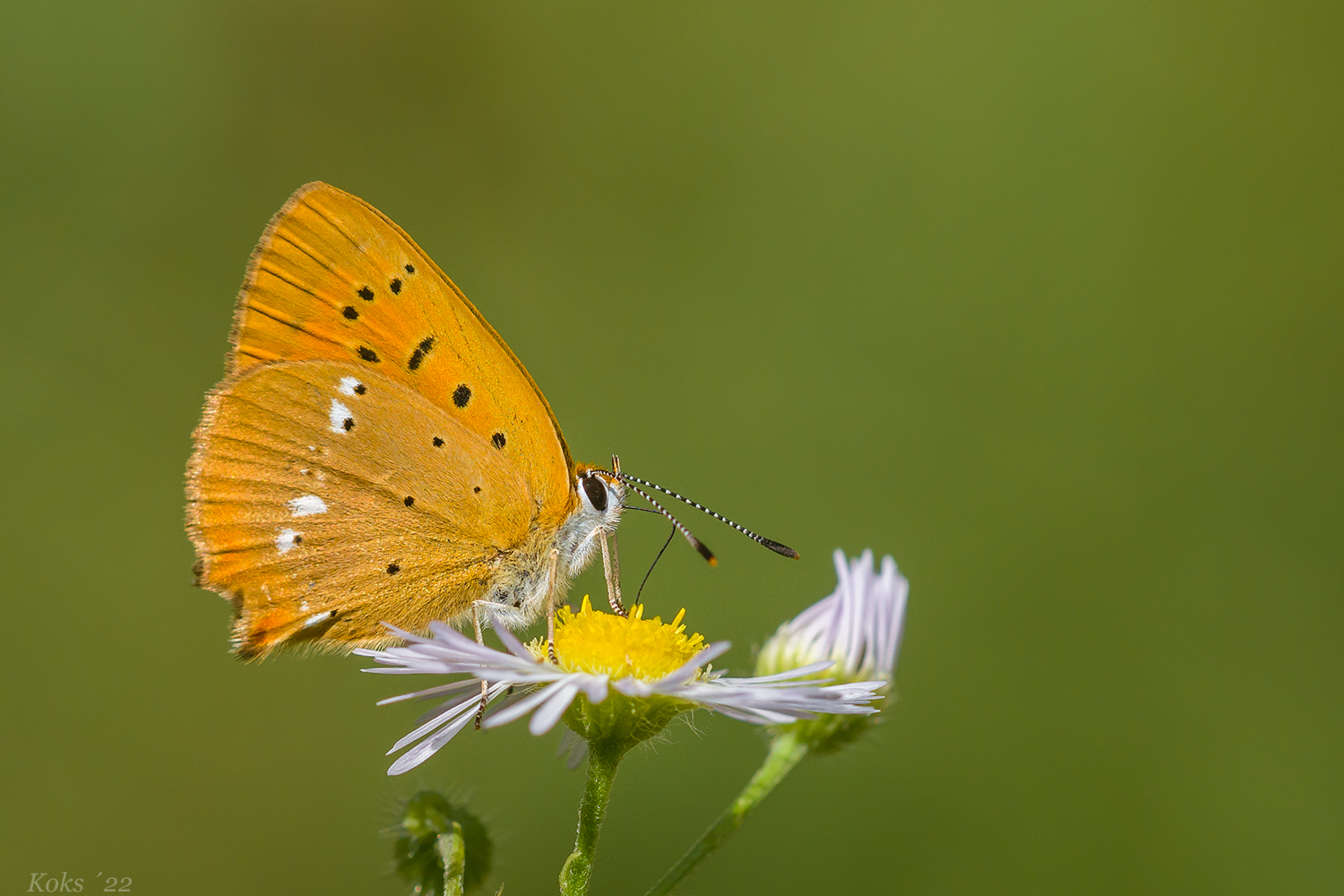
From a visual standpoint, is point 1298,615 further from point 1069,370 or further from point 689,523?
point 689,523

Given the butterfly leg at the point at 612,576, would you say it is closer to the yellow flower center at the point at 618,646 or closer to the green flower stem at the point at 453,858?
the yellow flower center at the point at 618,646

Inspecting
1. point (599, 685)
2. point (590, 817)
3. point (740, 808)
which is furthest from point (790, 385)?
point (590, 817)

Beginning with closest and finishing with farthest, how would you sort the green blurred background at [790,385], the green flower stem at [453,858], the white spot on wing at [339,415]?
the green flower stem at [453,858] < the white spot on wing at [339,415] < the green blurred background at [790,385]

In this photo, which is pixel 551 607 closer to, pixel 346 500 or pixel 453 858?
pixel 346 500

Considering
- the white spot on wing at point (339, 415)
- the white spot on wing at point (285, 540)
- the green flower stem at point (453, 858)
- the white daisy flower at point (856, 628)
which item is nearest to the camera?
the green flower stem at point (453, 858)

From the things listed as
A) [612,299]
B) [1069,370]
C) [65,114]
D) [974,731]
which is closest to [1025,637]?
[974,731]

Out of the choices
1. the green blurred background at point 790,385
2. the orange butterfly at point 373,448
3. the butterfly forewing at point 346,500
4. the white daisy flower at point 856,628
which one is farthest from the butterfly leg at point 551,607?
the green blurred background at point 790,385
